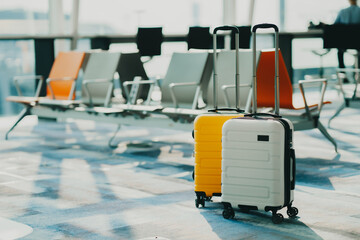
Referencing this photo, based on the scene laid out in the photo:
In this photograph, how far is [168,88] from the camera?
650 centimetres

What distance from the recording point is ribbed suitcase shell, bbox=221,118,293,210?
3629 millimetres

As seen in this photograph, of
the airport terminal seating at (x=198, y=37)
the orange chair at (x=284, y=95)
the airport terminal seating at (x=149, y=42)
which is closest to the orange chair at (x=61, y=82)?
the airport terminal seating at (x=149, y=42)

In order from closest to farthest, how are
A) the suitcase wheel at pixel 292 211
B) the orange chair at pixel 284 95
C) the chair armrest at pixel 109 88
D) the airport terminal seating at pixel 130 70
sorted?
the suitcase wheel at pixel 292 211 → the orange chair at pixel 284 95 → the chair armrest at pixel 109 88 → the airport terminal seating at pixel 130 70

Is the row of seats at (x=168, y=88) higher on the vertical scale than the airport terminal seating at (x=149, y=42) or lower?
lower

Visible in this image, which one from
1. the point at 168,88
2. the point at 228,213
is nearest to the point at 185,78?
the point at 168,88

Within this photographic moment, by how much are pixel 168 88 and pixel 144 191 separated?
6.71 ft

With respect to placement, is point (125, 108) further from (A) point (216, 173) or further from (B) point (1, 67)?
(B) point (1, 67)

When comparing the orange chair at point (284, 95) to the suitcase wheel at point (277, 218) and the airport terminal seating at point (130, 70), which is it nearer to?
the airport terminal seating at point (130, 70)

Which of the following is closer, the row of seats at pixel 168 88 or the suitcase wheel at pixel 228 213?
the suitcase wheel at pixel 228 213

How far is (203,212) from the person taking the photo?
3.96 meters

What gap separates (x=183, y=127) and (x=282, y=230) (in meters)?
2.37

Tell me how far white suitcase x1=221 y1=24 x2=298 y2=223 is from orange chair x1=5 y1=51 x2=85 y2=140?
12.9ft

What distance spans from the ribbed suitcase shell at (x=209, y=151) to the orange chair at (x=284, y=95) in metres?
1.73

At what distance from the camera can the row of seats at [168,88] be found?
5758mm
